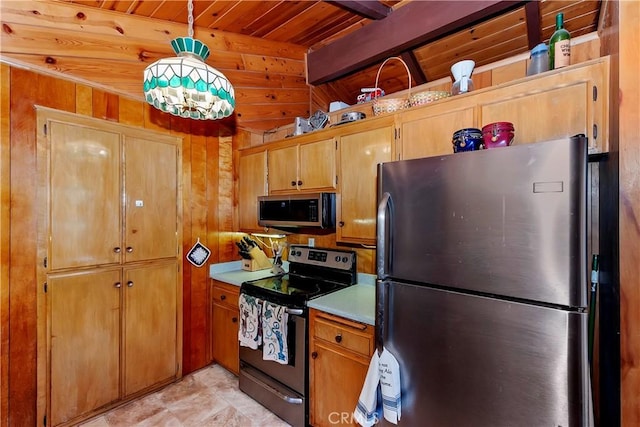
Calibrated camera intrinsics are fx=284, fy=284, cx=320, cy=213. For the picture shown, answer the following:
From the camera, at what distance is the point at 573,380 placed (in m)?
0.97

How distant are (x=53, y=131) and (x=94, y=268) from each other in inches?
39.8

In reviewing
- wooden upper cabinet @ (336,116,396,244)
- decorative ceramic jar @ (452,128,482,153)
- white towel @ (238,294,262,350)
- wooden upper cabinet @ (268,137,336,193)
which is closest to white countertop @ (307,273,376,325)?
wooden upper cabinet @ (336,116,396,244)

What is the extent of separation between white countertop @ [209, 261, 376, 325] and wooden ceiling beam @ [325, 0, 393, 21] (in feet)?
5.97

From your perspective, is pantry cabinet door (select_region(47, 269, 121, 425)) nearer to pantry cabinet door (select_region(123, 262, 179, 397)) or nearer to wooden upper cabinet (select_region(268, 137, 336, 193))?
pantry cabinet door (select_region(123, 262, 179, 397))

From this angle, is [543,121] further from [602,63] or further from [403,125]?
[403,125]

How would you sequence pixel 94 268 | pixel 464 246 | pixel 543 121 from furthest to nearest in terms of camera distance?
pixel 94 268, pixel 543 121, pixel 464 246

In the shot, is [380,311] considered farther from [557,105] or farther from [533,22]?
[533,22]

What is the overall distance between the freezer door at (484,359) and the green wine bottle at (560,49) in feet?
3.96

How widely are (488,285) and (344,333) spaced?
98cm

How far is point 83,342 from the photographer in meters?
2.10

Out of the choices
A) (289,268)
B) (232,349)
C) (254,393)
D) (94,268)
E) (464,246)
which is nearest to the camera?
(464,246)

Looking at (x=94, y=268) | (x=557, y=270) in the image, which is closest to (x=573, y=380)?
(x=557, y=270)

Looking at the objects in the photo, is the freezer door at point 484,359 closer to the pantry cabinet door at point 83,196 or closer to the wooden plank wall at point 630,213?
the wooden plank wall at point 630,213

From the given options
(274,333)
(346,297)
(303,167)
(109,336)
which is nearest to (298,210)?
(303,167)
